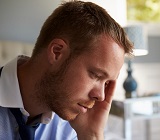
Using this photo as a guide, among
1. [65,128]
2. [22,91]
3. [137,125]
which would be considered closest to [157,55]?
[137,125]

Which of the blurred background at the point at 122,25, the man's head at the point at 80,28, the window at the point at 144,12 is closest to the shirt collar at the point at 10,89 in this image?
the man's head at the point at 80,28

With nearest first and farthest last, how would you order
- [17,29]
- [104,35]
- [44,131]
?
[104,35] < [44,131] < [17,29]

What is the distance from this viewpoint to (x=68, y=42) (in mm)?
816

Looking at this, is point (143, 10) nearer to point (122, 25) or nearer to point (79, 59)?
point (122, 25)

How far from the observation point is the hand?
927mm

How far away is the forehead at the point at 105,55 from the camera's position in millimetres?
783

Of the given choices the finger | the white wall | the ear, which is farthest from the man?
the white wall

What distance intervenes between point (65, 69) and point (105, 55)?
0.14 metres

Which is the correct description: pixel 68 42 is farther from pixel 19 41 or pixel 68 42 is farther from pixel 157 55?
pixel 157 55

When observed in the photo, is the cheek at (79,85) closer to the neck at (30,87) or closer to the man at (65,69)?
the man at (65,69)

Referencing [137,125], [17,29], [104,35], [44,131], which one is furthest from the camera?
[137,125]

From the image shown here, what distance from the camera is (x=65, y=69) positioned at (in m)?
0.80

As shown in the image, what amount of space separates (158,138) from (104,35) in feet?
8.05

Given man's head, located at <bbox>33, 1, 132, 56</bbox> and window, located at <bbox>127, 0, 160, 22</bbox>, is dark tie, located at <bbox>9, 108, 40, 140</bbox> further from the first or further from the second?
window, located at <bbox>127, 0, 160, 22</bbox>
